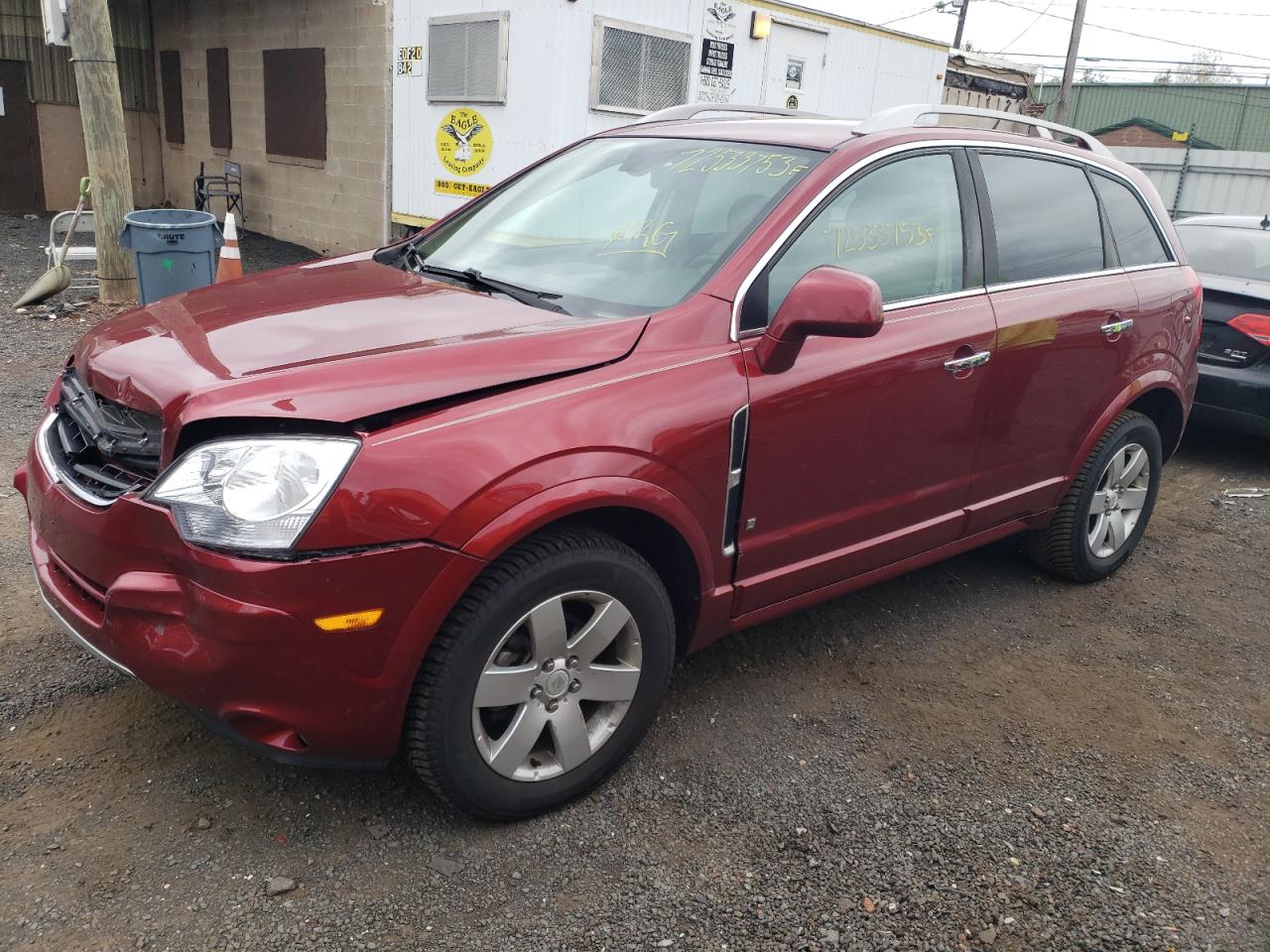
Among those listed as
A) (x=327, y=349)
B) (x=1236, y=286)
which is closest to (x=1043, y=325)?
(x=327, y=349)

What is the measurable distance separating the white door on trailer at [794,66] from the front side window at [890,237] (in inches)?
333

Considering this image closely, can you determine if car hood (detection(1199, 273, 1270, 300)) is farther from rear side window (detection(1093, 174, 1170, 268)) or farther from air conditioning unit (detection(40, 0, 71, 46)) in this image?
air conditioning unit (detection(40, 0, 71, 46))

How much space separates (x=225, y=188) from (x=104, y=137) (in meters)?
7.08

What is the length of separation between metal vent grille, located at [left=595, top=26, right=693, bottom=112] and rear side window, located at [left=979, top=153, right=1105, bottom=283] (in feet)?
21.9

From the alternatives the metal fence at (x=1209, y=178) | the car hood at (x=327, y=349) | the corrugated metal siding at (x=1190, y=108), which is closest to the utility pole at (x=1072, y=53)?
the metal fence at (x=1209, y=178)

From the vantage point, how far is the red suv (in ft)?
7.27

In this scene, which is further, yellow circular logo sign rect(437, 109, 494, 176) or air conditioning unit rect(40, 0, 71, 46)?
yellow circular logo sign rect(437, 109, 494, 176)

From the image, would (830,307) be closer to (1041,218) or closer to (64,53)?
(1041,218)

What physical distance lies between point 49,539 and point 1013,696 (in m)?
2.95

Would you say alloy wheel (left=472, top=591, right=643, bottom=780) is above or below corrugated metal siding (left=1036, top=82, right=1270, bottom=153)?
below

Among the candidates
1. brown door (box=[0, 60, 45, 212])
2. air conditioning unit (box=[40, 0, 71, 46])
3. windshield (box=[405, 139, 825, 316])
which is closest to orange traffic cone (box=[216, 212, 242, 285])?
air conditioning unit (box=[40, 0, 71, 46])

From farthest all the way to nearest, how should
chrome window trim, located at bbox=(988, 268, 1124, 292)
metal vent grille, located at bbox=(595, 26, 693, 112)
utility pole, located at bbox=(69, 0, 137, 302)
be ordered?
metal vent grille, located at bbox=(595, 26, 693, 112) → utility pole, located at bbox=(69, 0, 137, 302) → chrome window trim, located at bbox=(988, 268, 1124, 292)

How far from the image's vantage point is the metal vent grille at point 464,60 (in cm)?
993

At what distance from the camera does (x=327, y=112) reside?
12.6 m
